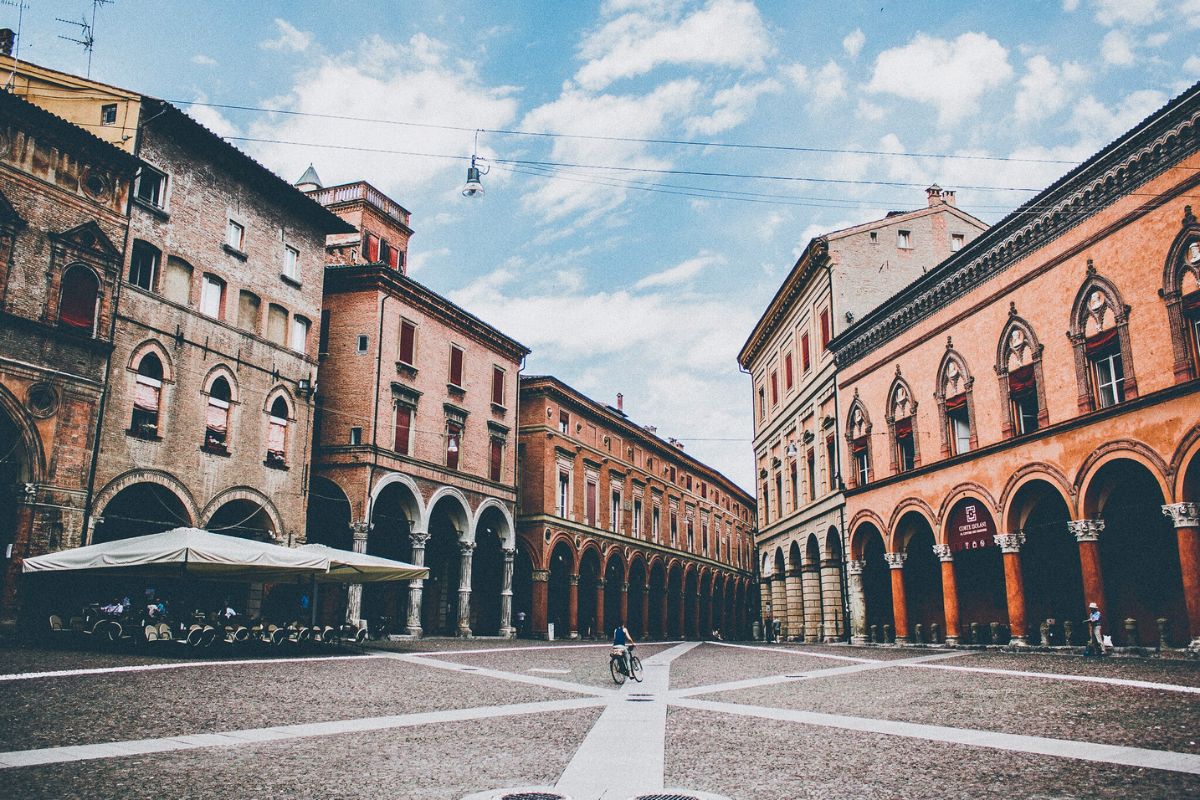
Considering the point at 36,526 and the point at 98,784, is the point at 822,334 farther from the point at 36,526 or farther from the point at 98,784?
the point at 98,784

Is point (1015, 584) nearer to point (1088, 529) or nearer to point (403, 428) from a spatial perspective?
point (1088, 529)

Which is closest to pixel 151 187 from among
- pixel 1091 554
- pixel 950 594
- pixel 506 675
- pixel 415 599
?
pixel 415 599

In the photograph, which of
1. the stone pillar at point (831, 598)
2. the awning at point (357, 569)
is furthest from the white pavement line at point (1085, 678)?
the stone pillar at point (831, 598)

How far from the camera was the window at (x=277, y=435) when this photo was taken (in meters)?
27.0

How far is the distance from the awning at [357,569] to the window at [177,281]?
7874mm

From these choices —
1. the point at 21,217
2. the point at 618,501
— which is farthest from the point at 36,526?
the point at 618,501

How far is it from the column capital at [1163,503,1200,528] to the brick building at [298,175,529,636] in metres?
22.6

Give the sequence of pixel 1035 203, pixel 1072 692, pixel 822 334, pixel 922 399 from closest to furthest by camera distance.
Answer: pixel 1072 692, pixel 1035 203, pixel 922 399, pixel 822 334

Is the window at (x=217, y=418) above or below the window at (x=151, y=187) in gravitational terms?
below

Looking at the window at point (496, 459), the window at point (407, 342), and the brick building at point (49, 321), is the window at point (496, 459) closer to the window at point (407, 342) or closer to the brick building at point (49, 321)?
the window at point (407, 342)

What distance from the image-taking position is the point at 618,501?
49312 millimetres

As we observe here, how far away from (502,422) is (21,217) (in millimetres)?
21252

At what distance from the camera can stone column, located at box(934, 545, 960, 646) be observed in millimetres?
25438

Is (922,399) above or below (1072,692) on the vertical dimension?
above
